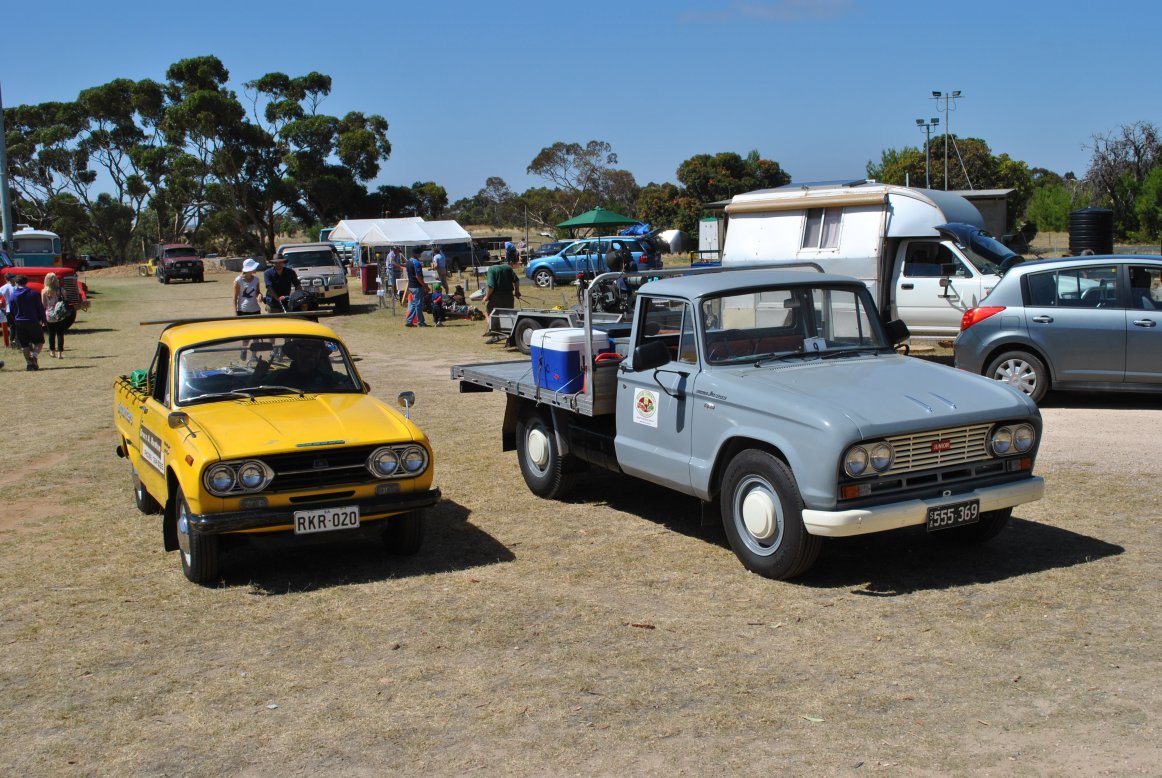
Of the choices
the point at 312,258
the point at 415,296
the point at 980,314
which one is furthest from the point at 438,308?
the point at 980,314

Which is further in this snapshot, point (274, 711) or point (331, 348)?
point (331, 348)

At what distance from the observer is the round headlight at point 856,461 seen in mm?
5879

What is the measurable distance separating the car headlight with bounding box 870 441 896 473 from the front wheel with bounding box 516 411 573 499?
305 centimetres

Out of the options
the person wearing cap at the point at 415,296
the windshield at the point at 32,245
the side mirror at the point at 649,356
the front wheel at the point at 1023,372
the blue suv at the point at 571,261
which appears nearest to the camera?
the side mirror at the point at 649,356

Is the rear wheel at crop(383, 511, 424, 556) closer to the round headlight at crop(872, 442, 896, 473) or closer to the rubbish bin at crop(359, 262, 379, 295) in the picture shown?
the round headlight at crop(872, 442, 896, 473)

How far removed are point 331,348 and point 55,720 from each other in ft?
12.0

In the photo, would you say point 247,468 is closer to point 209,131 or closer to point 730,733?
point 730,733

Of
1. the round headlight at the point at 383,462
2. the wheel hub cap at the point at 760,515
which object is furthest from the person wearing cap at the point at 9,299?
the wheel hub cap at the point at 760,515

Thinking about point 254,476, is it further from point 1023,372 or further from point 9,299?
point 9,299

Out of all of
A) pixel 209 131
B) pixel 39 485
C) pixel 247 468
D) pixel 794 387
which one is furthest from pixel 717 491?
pixel 209 131

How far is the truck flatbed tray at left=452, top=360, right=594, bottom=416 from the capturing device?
7922 mm

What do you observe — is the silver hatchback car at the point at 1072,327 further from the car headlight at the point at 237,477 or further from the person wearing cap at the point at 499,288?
the person wearing cap at the point at 499,288

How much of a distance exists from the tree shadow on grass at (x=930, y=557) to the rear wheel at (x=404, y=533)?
1.87 m

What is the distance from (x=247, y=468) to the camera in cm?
641
